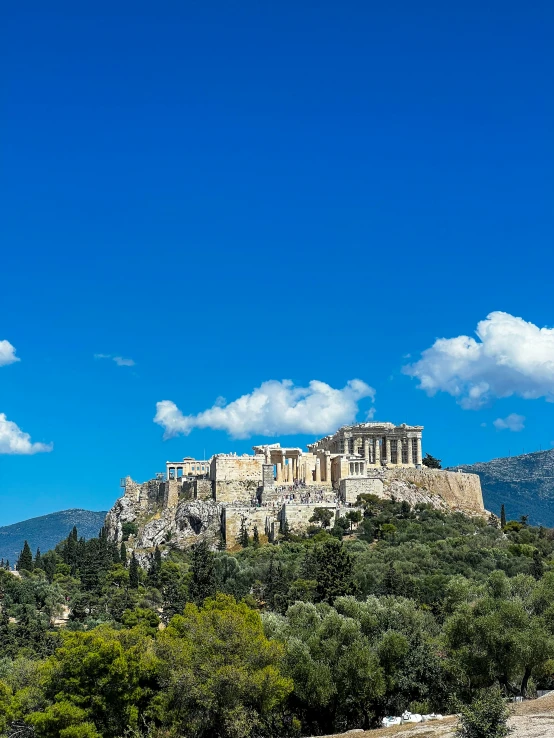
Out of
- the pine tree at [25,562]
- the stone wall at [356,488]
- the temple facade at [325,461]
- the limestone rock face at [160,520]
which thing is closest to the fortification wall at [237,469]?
the temple facade at [325,461]

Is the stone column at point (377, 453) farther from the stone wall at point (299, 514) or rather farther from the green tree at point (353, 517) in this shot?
the green tree at point (353, 517)

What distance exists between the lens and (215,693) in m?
31.7

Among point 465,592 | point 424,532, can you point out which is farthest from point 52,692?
point 424,532

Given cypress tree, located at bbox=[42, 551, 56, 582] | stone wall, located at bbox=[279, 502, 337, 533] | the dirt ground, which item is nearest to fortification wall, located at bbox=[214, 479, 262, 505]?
stone wall, located at bbox=[279, 502, 337, 533]

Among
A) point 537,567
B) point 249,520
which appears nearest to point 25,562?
point 249,520

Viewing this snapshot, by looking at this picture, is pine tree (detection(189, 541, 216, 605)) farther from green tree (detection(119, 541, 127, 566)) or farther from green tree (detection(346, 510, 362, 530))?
green tree (detection(346, 510, 362, 530))

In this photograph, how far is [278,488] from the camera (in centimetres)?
9344

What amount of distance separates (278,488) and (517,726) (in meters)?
67.0

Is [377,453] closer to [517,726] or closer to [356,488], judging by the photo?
[356,488]

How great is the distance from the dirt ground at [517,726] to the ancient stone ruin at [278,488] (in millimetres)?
54234

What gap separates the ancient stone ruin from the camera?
87812 millimetres

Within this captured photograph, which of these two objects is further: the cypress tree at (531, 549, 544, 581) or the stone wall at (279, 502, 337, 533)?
the stone wall at (279, 502, 337, 533)

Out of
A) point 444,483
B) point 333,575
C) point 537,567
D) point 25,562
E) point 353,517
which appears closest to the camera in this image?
point 333,575

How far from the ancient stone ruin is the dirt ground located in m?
54.2
